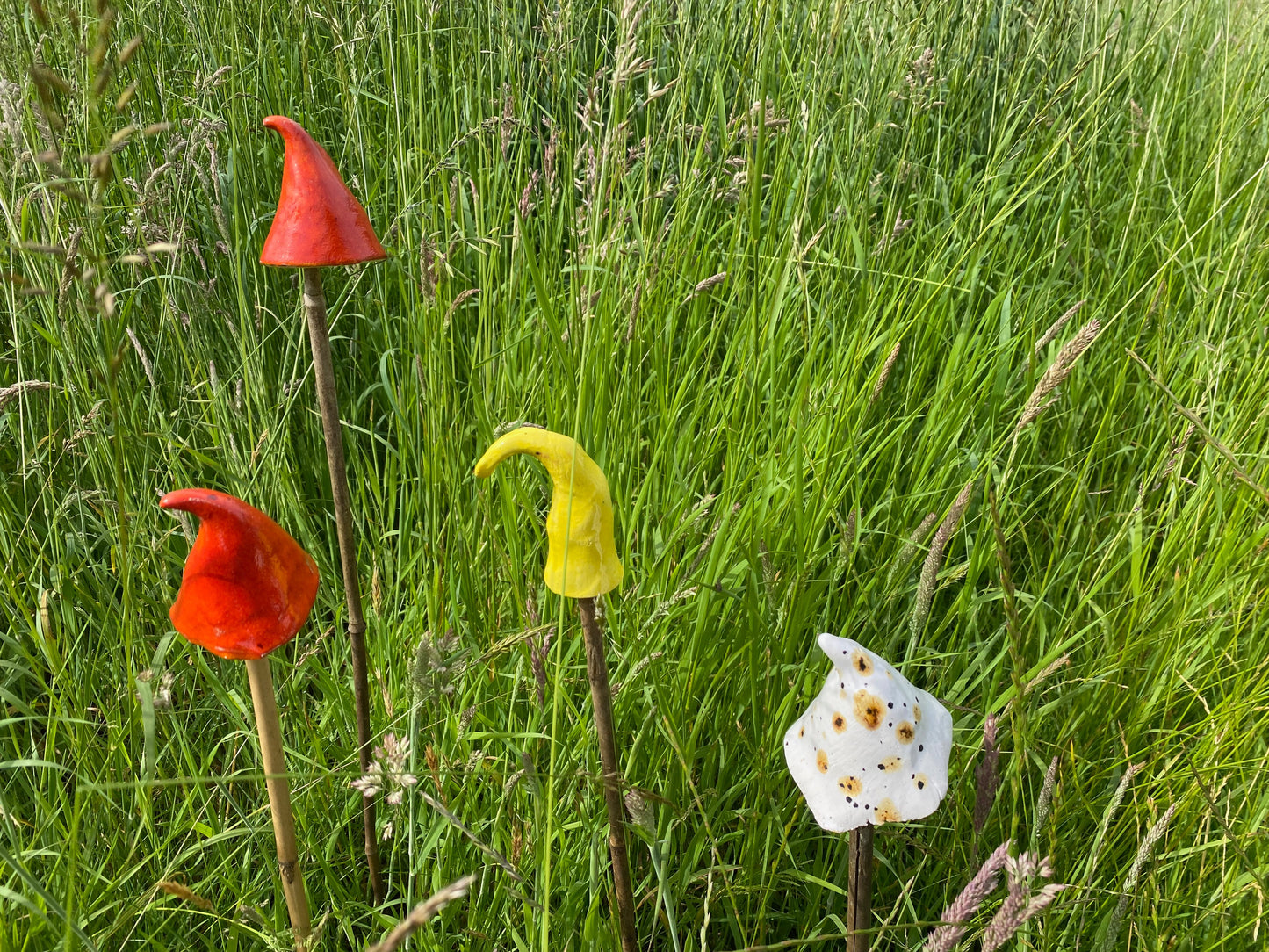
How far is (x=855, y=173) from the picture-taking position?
208 centimetres

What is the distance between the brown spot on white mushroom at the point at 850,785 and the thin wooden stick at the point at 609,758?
0.68ft

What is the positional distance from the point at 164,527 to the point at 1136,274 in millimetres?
2101

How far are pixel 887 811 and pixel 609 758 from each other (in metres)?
0.25

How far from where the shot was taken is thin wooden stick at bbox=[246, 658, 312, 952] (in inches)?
33.3

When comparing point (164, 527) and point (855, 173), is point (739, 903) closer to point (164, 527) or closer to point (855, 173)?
point (164, 527)

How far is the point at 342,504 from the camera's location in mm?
991

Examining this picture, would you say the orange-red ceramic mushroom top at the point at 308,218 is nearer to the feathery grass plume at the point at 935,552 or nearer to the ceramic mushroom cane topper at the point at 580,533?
the ceramic mushroom cane topper at the point at 580,533

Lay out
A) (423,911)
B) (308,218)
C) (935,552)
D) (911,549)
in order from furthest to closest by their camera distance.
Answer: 1. (911,549)
2. (935,552)
3. (308,218)
4. (423,911)

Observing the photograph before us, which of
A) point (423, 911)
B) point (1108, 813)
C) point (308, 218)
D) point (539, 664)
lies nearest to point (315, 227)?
point (308, 218)

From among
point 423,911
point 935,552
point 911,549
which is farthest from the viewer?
point 911,549

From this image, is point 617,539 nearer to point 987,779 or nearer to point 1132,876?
point 987,779

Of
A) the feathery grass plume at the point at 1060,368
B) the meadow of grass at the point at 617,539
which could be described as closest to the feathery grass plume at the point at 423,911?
the meadow of grass at the point at 617,539

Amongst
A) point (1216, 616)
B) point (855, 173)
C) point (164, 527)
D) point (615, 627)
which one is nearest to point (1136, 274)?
point (855, 173)

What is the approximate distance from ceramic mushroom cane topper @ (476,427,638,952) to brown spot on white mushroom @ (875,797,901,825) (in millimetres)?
235
